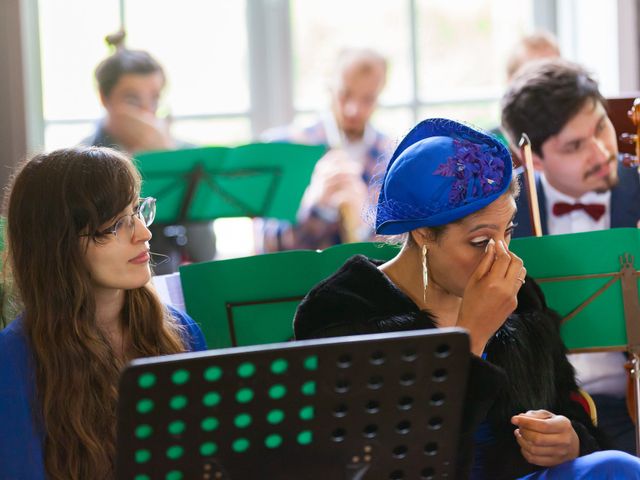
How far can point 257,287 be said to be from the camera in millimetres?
1814

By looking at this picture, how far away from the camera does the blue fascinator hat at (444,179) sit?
1.44 metres

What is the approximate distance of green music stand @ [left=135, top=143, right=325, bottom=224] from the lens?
2951 millimetres

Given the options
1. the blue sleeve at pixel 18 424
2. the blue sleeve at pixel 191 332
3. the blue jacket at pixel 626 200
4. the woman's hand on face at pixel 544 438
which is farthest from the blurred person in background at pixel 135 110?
the woman's hand on face at pixel 544 438

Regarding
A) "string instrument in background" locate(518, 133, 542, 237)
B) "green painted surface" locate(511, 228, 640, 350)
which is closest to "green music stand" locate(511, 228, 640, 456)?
"green painted surface" locate(511, 228, 640, 350)

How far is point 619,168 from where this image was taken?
2.24 m

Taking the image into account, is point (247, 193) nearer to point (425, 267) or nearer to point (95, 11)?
point (95, 11)

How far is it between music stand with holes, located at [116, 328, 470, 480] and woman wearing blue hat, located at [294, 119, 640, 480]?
1.06ft

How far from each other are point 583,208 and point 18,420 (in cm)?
139

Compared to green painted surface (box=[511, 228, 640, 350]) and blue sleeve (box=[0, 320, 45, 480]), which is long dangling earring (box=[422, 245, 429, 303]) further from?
blue sleeve (box=[0, 320, 45, 480])

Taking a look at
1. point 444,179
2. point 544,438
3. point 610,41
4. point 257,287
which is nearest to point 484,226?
point 444,179

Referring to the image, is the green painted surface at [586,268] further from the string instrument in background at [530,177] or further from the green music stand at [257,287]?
the green music stand at [257,287]

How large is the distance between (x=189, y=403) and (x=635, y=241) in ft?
3.45

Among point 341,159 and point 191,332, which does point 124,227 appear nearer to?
point 191,332

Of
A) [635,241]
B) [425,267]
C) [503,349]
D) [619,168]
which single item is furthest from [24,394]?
[619,168]
